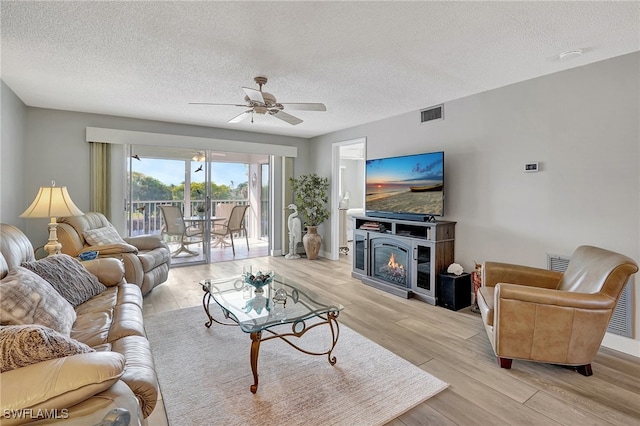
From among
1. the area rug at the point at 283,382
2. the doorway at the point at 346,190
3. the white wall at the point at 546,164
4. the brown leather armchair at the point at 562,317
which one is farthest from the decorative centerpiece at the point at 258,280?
the doorway at the point at 346,190

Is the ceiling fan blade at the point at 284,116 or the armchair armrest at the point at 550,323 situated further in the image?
the ceiling fan blade at the point at 284,116

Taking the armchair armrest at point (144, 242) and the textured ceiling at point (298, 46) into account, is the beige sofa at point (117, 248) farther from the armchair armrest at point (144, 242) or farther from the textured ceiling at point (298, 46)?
the textured ceiling at point (298, 46)

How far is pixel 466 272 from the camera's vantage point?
12.1 ft

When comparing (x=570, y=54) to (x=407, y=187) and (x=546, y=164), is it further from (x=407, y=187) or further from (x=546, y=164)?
(x=407, y=187)

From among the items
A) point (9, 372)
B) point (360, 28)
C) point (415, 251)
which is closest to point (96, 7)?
point (360, 28)

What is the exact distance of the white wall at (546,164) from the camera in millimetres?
2539

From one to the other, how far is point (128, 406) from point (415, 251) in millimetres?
3226

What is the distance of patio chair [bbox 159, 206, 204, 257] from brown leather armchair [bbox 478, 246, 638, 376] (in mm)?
4851

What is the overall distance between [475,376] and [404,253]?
1867 mm

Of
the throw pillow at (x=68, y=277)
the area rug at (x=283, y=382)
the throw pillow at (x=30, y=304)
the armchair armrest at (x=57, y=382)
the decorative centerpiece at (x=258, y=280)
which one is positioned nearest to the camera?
the armchair armrest at (x=57, y=382)

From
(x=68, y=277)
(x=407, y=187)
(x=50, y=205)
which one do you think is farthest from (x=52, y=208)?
(x=407, y=187)

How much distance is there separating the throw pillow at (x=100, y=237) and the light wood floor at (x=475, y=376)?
82cm

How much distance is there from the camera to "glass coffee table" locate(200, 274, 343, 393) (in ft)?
6.52

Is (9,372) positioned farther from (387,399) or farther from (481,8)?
(481,8)
